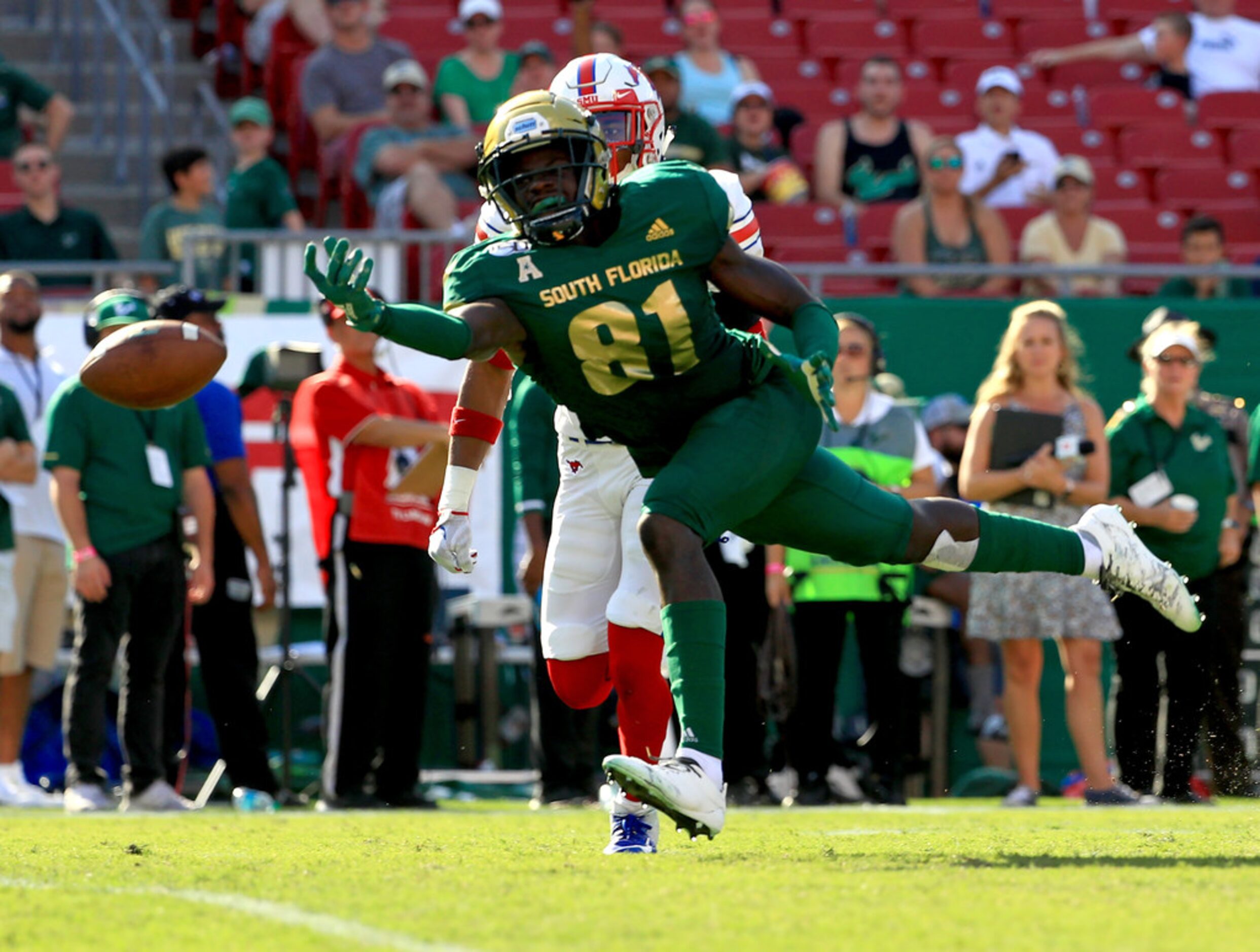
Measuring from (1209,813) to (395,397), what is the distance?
3255 mm

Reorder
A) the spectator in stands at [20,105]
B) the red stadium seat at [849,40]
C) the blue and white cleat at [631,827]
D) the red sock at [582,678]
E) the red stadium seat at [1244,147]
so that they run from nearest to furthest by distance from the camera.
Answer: the blue and white cleat at [631,827]
the red sock at [582,678]
the spectator in stands at [20,105]
the red stadium seat at [1244,147]
the red stadium seat at [849,40]

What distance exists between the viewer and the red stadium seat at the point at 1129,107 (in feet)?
39.8

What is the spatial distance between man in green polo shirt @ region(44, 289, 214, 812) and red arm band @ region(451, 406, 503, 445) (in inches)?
100

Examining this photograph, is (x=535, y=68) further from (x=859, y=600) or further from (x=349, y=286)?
(x=349, y=286)

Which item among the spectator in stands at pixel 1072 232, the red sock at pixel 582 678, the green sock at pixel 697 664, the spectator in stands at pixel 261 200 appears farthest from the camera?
the spectator in stands at pixel 1072 232

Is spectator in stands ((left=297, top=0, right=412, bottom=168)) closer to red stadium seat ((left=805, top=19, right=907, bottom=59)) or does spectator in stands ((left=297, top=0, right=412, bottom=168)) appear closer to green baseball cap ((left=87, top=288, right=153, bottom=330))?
red stadium seat ((left=805, top=19, right=907, bottom=59))

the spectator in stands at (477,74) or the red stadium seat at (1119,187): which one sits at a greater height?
the spectator in stands at (477,74)

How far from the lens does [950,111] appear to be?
11.9 m

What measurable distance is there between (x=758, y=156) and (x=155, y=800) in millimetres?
5076

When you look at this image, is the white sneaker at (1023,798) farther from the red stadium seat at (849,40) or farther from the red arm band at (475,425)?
the red stadium seat at (849,40)

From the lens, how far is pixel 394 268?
29.4 ft

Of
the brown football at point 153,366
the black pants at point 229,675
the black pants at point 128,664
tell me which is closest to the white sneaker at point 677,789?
the brown football at point 153,366

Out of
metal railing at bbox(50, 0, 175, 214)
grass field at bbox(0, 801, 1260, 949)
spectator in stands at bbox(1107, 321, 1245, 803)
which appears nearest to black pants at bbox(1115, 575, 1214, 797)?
spectator in stands at bbox(1107, 321, 1245, 803)

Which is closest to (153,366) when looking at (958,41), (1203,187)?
(1203,187)
